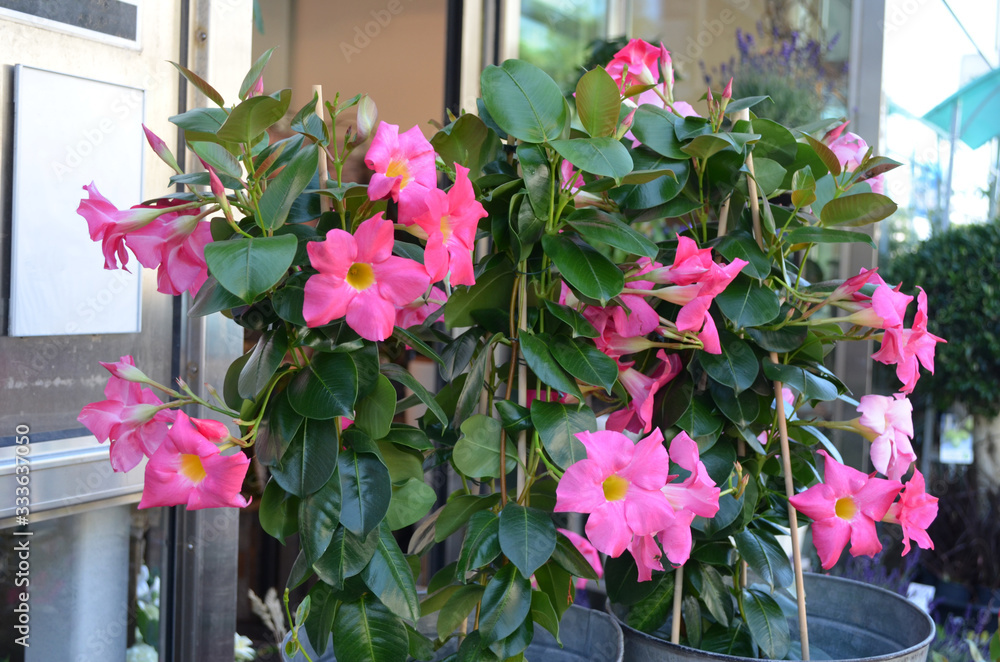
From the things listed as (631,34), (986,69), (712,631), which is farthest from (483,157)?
(986,69)

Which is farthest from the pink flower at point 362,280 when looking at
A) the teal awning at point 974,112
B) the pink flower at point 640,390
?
the teal awning at point 974,112

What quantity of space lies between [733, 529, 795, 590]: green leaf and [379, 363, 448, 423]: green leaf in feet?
1.34

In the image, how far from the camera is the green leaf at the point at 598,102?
0.83 m

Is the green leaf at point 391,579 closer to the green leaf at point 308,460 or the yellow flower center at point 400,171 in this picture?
the green leaf at point 308,460

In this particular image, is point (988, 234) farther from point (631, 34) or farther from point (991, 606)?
point (631, 34)

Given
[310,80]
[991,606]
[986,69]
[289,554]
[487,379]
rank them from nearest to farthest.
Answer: [487,379]
[310,80]
[289,554]
[991,606]
[986,69]

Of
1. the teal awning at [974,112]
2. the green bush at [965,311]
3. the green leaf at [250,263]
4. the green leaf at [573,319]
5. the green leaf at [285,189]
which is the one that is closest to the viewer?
the green leaf at [250,263]

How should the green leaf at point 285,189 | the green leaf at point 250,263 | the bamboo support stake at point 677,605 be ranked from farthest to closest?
the bamboo support stake at point 677,605
the green leaf at point 285,189
the green leaf at point 250,263

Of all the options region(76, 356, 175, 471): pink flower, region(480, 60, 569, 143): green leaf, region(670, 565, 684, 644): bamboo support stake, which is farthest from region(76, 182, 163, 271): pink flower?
region(670, 565, 684, 644): bamboo support stake

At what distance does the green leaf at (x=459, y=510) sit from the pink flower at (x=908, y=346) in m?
0.46

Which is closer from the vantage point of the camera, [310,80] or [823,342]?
[823,342]

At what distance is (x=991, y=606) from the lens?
2773 millimetres

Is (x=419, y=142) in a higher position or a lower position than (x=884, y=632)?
higher

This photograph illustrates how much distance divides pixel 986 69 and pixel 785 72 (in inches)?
33.2
